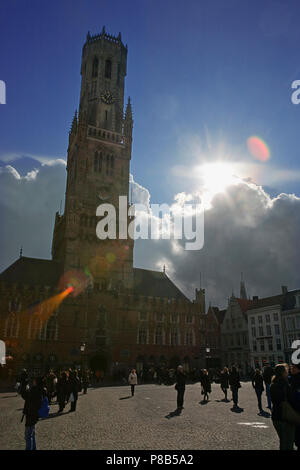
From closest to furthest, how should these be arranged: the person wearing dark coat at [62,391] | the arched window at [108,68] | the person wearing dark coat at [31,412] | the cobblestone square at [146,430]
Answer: the person wearing dark coat at [31,412] → the cobblestone square at [146,430] → the person wearing dark coat at [62,391] → the arched window at [108,68]

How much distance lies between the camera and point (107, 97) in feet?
228

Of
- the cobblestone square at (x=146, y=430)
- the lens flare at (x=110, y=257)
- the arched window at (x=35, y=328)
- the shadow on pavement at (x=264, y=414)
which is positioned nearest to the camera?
Answer: the cobblestone square at (x=146, y=430)

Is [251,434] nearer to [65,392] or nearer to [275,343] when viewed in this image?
[65,392]

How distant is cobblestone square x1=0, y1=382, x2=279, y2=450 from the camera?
9277 mm

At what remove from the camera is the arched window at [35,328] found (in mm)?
46237

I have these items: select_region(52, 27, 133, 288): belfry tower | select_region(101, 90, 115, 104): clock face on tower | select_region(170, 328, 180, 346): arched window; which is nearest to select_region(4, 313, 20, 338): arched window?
select_region(52, 27, 133, 288): belfry tower

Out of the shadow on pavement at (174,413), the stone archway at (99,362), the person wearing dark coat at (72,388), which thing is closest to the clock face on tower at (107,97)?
the stone archway at (99,362)

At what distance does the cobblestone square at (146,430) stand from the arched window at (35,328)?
103 feet

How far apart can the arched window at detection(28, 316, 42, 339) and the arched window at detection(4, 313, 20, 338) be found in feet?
5.26

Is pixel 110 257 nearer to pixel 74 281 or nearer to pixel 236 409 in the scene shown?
pixel 74 281

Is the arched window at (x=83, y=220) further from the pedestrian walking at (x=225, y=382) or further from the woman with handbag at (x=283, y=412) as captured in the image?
the woman with handbag at (x=283, y=412)

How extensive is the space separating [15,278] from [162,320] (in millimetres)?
23156

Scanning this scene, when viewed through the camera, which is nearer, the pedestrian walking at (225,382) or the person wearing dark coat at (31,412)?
the person wearing dark coat at (31,412)
